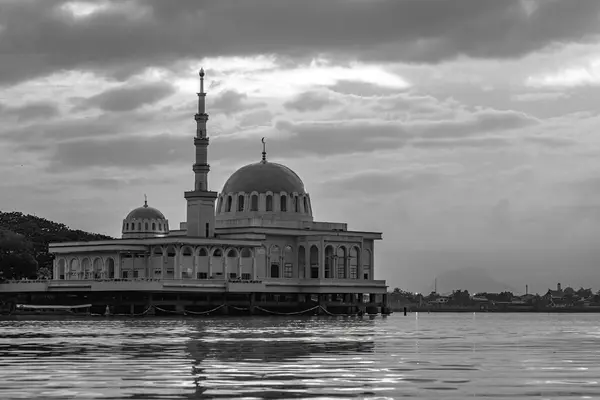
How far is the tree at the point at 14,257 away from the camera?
155000 mm

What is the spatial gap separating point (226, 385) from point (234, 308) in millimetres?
120742

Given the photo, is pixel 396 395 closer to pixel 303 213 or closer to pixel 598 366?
pixel 598 366

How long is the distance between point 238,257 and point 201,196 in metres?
9.12

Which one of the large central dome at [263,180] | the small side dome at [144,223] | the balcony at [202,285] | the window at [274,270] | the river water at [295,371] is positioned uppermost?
the large central dome at [263,180]

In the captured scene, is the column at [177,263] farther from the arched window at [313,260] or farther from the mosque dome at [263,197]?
the arched window at [313,260]

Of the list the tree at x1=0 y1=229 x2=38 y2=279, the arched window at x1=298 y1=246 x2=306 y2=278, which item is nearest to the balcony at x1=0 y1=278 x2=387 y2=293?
the tree at x1=0 y1=229 x2=38 y2=279

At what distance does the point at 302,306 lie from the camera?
158m

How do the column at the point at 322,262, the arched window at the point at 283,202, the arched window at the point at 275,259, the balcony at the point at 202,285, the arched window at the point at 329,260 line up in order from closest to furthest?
the balcony at the point at 202,285 → the column at the point at 322,262 → the arched window at the point at 275,259 → the arched window at the point at 329,260 → the arched window at the point at 283,202

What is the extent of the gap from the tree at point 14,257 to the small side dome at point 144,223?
2914cm

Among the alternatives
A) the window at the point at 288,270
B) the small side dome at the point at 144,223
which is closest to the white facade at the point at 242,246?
the window at the point at 288,270

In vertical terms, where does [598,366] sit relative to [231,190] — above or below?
below

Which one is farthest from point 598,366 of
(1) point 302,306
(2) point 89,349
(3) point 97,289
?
(1) point 302,306

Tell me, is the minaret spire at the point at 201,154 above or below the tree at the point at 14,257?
above

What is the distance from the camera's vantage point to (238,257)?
Answer: 157 meters
